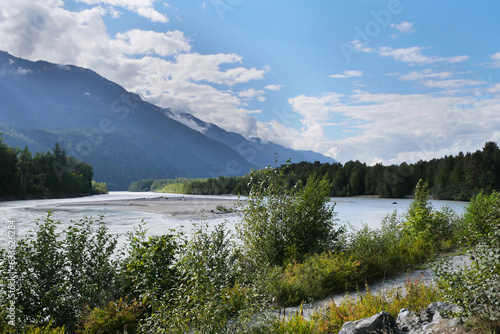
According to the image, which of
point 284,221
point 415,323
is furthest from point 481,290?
point 284,221

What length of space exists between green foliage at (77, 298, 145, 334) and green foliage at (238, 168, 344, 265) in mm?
5079

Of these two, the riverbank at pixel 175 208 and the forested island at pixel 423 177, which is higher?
the forested island at pixel 423 177

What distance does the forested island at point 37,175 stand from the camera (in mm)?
77938

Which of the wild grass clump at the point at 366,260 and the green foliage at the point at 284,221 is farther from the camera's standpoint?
the green foliage at the point at 284,221

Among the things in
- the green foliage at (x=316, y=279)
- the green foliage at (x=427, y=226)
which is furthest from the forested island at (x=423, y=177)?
the green foliage at (x=316, y=279)

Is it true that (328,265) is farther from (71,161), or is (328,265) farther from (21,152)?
(71,161)

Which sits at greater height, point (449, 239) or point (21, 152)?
point (21, 152)

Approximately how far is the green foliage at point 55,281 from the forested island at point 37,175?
272 ft

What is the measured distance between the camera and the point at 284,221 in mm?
12234

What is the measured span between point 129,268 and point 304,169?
12073 centimetres

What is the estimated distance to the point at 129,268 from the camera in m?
7.49

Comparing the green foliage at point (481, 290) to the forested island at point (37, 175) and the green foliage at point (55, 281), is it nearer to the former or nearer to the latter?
the green foliage at point (55, 281)

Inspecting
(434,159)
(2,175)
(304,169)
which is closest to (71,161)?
(2,175)

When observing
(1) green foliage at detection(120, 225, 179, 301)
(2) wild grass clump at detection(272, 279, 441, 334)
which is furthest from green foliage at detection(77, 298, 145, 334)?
(2) wild grass clump at detection(272, 279, 441, 334)
